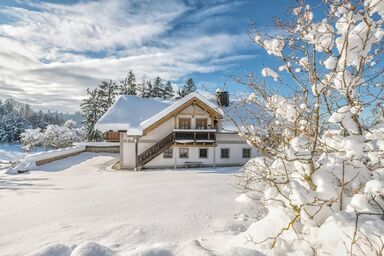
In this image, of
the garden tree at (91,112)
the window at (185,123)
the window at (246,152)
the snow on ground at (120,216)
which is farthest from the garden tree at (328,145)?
the garden tree at (91,112)

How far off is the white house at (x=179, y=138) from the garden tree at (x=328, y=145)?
16.1 meters

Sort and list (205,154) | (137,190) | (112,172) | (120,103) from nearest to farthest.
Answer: (137,190), (112,172), (205,154), (120,103)

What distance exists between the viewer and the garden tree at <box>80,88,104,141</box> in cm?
4034

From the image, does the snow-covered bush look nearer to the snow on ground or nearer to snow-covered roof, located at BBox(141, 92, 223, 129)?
snow-covered roof, located at BBox(141, 92, 223, 129)

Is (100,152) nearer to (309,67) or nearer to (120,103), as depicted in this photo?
(120,103)

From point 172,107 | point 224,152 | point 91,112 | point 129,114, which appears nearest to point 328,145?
point 172,107

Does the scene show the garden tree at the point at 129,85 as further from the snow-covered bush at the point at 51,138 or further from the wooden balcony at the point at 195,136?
the wooden balcony at the point at 195,136

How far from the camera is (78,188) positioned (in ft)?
46.1

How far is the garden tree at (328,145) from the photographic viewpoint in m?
3.62

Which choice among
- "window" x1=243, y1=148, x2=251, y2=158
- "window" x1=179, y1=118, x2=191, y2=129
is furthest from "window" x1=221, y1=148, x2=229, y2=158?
"window" x1=179, y1=118, x2=191, y2=129

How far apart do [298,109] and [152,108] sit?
22697 millimetres

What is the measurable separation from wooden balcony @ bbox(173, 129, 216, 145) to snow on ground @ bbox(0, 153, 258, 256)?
18.2ft

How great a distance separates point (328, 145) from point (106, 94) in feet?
140

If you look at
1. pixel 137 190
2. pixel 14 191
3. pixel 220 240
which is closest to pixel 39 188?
pixel 14 191
